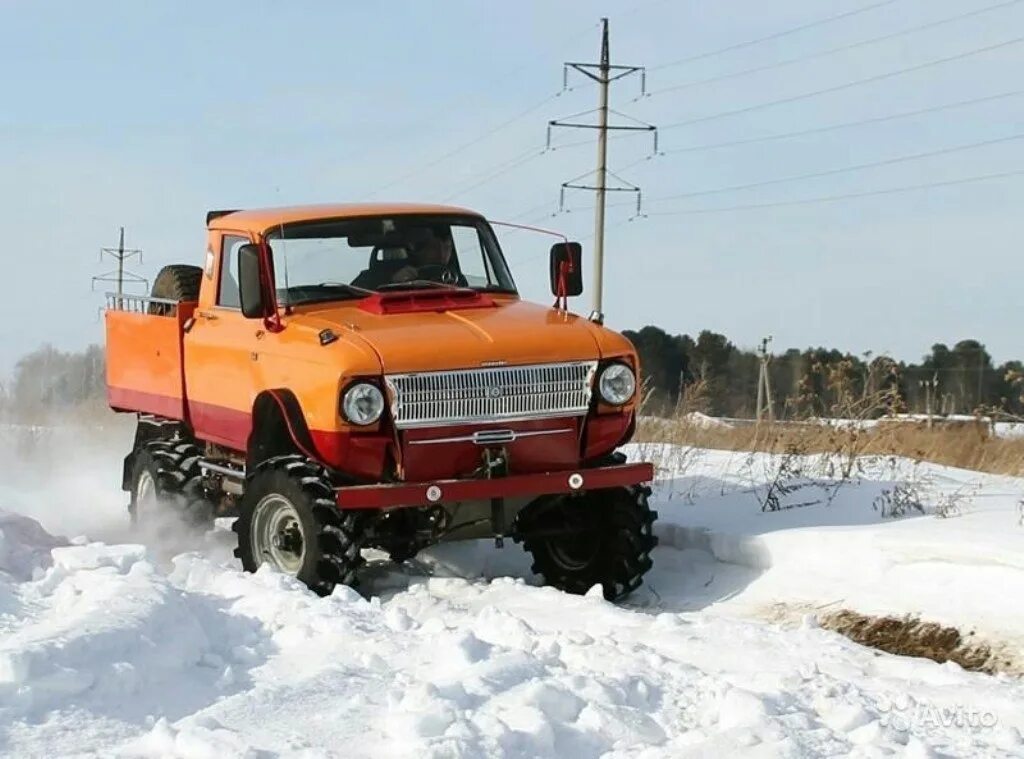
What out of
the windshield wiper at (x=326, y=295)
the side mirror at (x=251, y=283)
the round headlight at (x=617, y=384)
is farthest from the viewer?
the windshield wiper at (x=326, y=295)

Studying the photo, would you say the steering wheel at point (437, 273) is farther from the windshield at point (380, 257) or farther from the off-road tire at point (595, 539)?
the off-road tire at point (595, 539)

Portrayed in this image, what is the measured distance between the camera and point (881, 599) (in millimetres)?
8828

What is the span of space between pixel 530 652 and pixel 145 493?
20.2 ft

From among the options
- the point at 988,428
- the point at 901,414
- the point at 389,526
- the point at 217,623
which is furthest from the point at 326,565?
the point at 988,428

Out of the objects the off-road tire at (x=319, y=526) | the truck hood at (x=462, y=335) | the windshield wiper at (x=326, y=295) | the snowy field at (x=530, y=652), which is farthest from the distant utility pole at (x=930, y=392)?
the off-road tire at (x=319, y=526)

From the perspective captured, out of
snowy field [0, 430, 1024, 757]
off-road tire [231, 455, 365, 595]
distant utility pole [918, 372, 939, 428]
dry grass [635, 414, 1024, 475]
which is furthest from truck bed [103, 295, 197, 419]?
distant utility pole [918, 372, 939, 428]

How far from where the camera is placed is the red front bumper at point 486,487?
8758 millimetres

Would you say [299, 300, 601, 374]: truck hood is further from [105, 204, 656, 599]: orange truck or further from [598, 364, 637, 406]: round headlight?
[598, 364, 637, 406]: round headlight

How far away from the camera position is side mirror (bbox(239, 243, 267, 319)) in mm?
9914

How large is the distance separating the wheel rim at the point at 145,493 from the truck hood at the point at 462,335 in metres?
2.83

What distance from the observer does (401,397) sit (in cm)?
896

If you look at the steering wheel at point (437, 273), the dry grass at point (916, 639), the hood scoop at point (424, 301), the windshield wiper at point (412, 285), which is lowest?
the dry grass at point (916, 639)

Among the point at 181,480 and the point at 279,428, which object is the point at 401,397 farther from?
the point at 181,480

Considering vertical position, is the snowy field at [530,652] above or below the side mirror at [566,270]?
below
